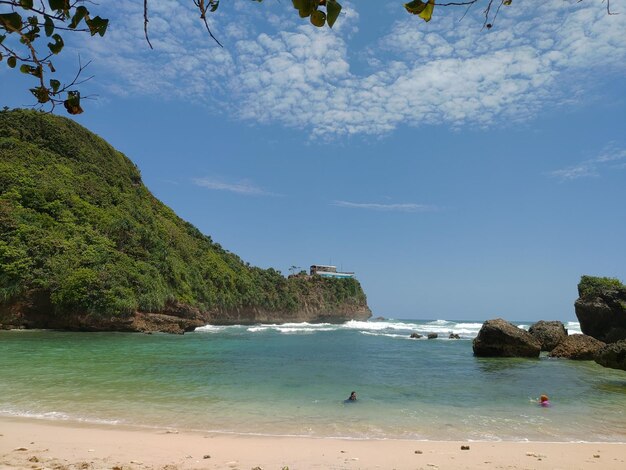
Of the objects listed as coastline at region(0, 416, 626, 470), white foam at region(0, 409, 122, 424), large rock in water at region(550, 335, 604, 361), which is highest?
large rock in water at region(550, 335, 604, 361)

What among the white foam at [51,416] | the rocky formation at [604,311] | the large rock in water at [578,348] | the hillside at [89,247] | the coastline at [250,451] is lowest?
the white foam at [51,416]

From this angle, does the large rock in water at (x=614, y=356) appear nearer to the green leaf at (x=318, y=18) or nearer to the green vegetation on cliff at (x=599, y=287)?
the green vegetation on cliff at (x=599, y=287)

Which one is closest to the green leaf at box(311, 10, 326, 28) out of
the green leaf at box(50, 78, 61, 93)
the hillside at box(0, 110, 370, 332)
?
the green leaf at box(50, 78, 61, 93)

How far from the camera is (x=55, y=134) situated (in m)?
54.0

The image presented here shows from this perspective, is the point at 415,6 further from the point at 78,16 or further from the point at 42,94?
the point at 42,94

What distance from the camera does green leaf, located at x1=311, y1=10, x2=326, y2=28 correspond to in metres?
2.08

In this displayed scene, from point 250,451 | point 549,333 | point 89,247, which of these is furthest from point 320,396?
point 89,247

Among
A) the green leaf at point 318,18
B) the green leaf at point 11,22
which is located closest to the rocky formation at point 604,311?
the green leaf at point 318,18

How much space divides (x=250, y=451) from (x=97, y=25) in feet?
21.5

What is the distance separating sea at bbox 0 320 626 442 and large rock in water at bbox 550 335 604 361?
Answer: 2.24 meters

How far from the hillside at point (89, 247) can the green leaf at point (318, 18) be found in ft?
132

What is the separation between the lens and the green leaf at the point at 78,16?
92.5 inches

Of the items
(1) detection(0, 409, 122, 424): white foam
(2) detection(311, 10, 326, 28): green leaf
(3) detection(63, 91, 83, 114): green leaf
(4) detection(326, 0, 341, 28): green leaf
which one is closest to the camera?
(4) detection(326, 0, 341, 28): green leaf

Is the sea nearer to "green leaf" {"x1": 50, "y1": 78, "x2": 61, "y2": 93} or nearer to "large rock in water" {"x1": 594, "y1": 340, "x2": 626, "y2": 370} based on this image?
"large rock in water" {"x1": 594, "y1": 340, "x2": 626, "y2": 370}
